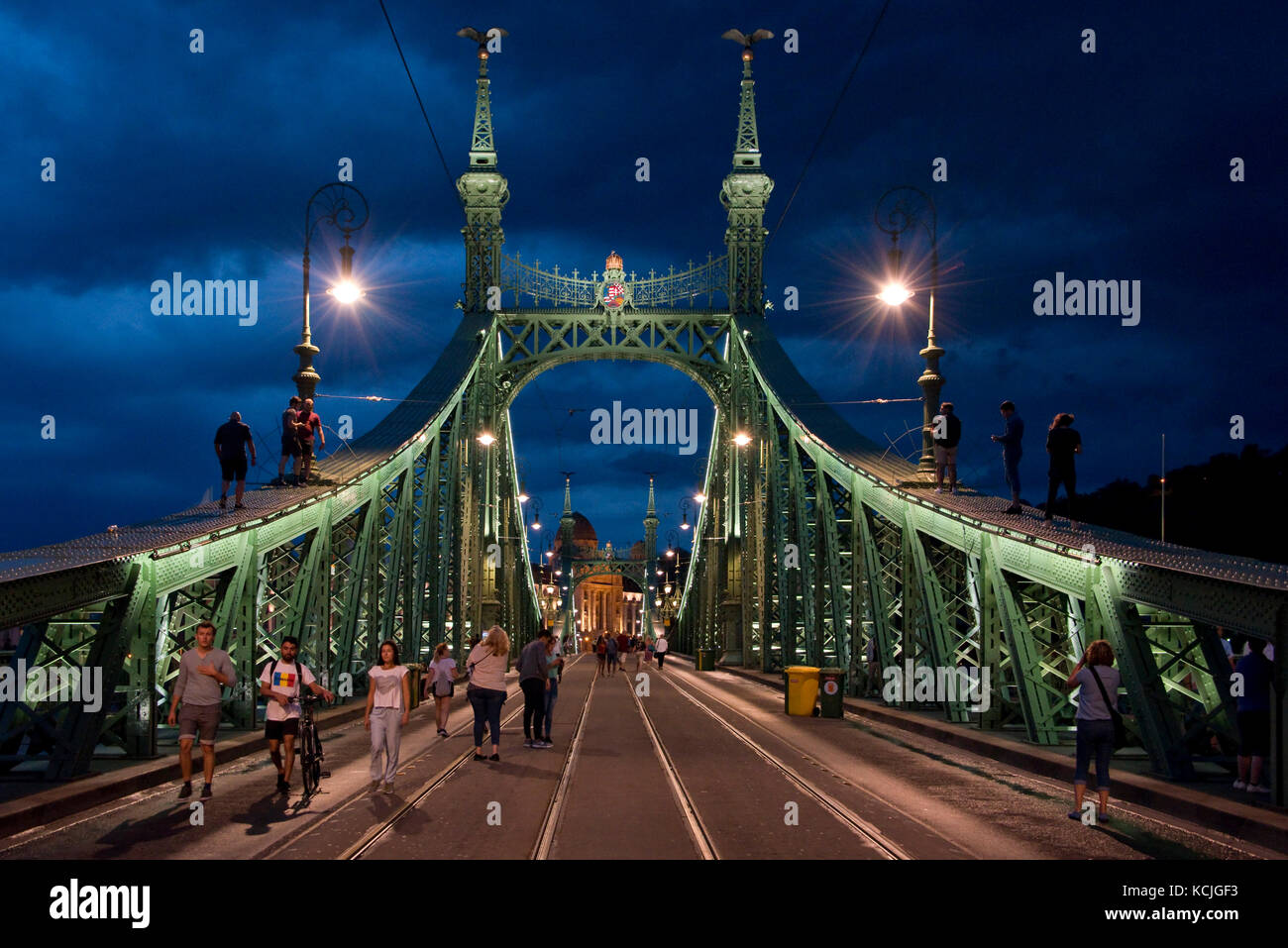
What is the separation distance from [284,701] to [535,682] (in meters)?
5.41

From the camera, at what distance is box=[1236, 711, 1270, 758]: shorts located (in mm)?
10211

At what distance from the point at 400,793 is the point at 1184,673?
1051 centimetres

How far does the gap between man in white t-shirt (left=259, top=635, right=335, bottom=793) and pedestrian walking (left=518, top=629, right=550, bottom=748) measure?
4463mm

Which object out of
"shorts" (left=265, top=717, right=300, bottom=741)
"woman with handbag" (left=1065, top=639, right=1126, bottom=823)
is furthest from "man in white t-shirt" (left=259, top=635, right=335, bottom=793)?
"woman with handbag" (left=1065, top=639, right=1126, bottom=823)

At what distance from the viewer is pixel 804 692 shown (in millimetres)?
22609

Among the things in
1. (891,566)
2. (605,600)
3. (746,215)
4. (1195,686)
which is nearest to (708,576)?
(746,215)

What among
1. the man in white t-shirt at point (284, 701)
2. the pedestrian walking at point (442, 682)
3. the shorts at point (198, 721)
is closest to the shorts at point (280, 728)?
the man in white t-shirt at point (284, 701)

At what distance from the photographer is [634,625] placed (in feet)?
589

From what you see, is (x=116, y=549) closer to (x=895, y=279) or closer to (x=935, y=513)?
(x=935, y=513)

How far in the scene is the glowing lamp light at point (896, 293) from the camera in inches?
816

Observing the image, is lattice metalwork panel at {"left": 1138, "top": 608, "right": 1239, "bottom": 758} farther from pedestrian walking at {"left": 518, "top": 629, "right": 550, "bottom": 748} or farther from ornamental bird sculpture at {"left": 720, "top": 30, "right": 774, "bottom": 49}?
ornamental bird sculpture at {"left": 720, "top": 30, "right": 774, "bottom": 49}

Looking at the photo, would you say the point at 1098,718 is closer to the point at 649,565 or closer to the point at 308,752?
the point at 308,752

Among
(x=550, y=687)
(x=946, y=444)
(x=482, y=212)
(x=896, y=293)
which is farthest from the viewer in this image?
(x=482, y=212)
